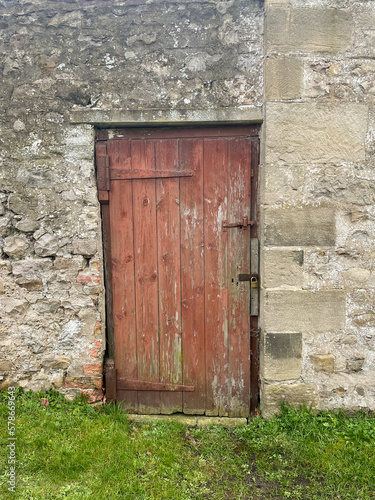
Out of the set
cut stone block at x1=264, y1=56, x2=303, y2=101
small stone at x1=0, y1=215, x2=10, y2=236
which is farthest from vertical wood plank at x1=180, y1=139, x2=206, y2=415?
small stone at x1=0, y1=215, x2=10, y2=236

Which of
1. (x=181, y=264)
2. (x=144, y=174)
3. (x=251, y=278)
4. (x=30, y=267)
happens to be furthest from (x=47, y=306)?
(x=251, y=278)

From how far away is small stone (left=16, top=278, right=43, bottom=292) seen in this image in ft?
9.53

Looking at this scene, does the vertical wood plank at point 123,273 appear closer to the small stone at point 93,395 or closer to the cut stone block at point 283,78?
the small stone at point 93,395

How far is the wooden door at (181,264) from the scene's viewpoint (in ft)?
9.43

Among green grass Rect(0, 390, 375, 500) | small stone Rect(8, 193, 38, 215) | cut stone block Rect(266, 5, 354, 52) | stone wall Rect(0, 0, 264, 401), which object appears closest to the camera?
green grass Rect(0, 390, 375, 500)

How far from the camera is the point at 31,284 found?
115 inches

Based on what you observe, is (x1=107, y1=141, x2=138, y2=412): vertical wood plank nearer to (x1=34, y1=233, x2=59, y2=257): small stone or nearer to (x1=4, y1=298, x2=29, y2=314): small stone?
(x1=34, y1=233, x2=59, y2=257): small stone

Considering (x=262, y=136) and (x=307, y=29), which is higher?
(x=307, y=29)

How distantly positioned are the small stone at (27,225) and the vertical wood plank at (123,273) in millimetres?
576

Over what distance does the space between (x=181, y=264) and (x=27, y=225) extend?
1.21 m

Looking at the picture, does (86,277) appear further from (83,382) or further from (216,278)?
(216,278)

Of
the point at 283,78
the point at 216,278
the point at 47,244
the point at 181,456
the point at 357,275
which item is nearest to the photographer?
the point at 181,456

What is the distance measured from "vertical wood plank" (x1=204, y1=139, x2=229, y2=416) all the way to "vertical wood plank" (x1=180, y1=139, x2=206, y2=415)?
0.05 m

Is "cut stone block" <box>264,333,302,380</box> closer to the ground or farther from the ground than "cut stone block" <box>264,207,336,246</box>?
closer to the ground
